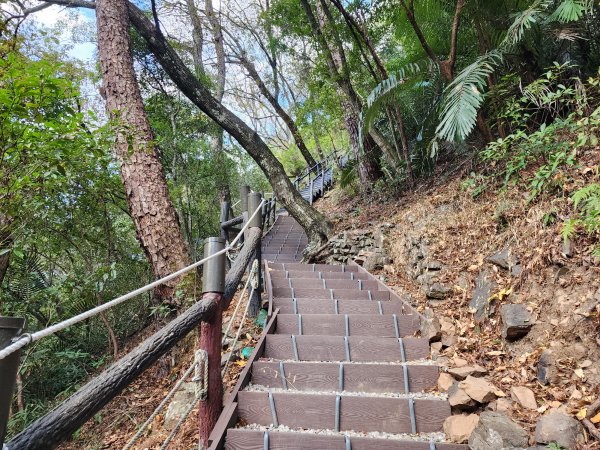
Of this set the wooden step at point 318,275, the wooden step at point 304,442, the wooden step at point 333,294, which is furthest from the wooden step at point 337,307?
the wooden step at point 304,442

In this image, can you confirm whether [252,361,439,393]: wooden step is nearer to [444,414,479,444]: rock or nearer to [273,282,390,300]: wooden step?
[444,414,479,444]: rock

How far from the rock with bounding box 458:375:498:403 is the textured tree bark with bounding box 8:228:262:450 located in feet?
5.12

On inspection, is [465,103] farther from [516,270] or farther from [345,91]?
[345,91]

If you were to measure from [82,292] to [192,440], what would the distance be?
2.96m

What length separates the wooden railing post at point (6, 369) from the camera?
0.65 meters

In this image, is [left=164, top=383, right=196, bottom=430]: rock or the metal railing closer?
the metal railing

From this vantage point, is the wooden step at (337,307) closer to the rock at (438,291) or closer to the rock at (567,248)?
the rock at (438,291)

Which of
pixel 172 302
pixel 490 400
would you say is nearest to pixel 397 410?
pixel 490 400

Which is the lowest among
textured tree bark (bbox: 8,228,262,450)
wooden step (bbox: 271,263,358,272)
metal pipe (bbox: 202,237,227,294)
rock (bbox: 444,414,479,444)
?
rock (bbox: 444,414,479,444)

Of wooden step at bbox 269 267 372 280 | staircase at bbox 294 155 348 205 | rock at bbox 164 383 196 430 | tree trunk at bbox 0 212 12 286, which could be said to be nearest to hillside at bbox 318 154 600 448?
wooden step at bbox 269 267 372 280

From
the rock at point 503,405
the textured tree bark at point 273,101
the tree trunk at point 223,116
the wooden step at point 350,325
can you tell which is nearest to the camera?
the rock at point 503,405

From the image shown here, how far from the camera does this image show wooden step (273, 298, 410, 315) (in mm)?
3549

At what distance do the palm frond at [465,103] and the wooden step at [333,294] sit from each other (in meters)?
1.83

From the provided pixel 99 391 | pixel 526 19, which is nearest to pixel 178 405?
pixel 99 391
